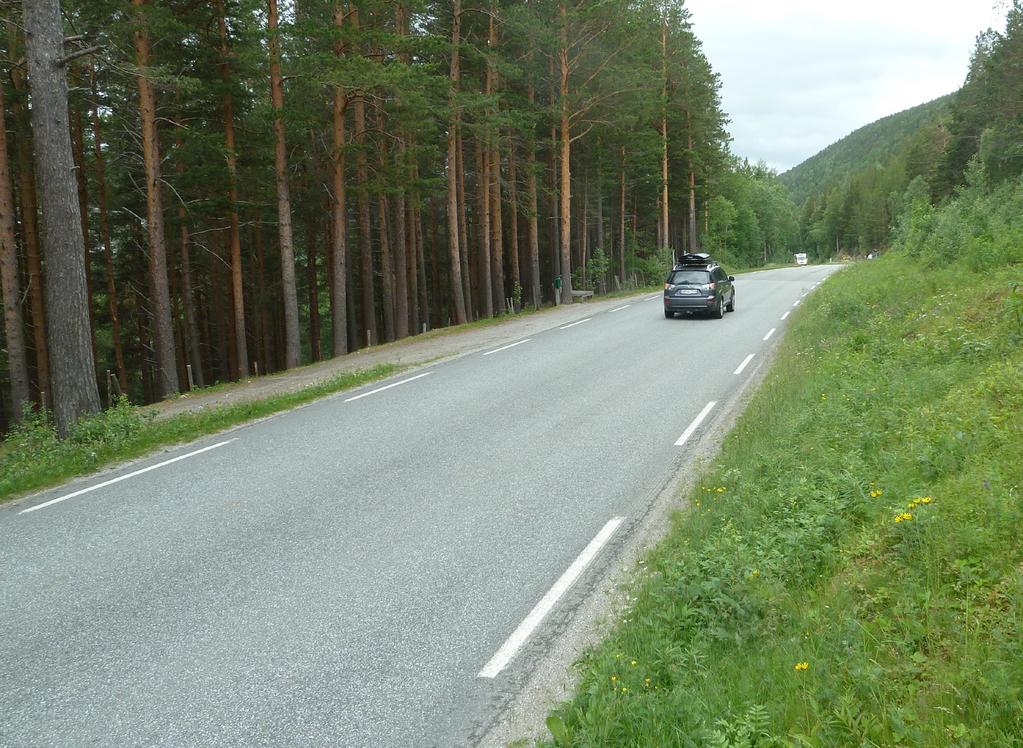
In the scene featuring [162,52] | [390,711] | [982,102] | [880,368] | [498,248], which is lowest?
[390,711]

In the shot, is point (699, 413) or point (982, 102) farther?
point (982, 102)

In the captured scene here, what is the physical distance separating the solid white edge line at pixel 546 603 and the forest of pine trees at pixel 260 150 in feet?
29.2

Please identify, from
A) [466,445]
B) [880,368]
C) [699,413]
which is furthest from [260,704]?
[880,368]

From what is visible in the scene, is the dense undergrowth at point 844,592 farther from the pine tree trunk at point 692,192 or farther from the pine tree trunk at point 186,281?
the pine tree trunk at point 692,192

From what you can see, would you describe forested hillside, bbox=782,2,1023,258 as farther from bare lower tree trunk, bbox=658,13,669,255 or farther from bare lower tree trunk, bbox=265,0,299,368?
bare lower tree trunk, bbox=265,0,299,368

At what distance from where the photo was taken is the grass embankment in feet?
9.96

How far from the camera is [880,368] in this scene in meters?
9.09

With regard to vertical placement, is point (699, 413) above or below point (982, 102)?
below

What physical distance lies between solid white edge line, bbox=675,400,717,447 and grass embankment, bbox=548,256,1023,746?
125 cm

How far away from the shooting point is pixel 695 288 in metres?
21.1

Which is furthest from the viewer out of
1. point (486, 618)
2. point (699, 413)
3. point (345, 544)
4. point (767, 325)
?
point (767, 325)

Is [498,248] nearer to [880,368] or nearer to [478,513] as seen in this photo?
[880,368]

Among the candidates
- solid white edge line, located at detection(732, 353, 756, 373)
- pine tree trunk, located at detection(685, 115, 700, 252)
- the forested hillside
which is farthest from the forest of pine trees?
the forested hillside

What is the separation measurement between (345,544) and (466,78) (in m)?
25.0
